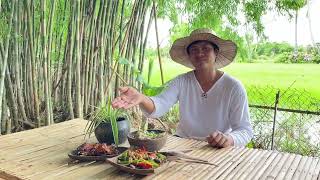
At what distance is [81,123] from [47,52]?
2.54 ft

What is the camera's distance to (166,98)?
6.61 feet

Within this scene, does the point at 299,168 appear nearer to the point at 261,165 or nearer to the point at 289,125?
the point at 261,165

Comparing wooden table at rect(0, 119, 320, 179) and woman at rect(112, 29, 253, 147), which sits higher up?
woman at rect(112, 29, 253, 147)

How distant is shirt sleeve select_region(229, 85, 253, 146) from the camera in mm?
1756

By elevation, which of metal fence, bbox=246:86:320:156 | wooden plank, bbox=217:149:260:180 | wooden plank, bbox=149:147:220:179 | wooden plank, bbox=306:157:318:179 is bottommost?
metal fence, bbox=246:86:320:156

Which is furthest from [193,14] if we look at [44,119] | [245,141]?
[245,141]

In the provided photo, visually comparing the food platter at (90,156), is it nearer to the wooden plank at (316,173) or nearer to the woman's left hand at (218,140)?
the woman's left hand at (218,140)

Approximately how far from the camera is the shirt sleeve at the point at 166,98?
191cm

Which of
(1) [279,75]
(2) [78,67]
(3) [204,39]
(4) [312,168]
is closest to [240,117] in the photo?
(3) [204,39]

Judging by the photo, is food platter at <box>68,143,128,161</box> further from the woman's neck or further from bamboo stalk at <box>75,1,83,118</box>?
bamboo stalk at <box>75,1,83,118</box>

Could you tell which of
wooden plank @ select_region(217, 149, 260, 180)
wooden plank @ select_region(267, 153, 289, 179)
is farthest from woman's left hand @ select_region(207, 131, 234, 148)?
wooden plank @ select_region(267, 153, 289, 179)

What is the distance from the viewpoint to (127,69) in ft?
10.6

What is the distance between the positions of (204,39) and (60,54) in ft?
4.73

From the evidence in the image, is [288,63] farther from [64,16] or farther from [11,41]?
[11,41]
